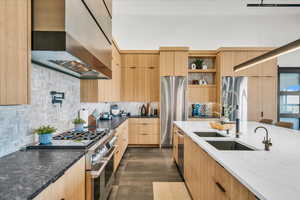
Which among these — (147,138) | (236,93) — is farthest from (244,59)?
(147,138)

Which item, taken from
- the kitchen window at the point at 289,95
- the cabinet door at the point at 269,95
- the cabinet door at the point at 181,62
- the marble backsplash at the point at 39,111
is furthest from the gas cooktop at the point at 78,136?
the kitchen window at the point at 289,95

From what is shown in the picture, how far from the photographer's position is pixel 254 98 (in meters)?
4.93

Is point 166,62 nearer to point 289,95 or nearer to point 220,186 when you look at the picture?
point 289,95

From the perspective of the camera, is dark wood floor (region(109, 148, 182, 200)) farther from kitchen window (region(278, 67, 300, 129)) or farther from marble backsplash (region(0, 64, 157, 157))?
kitchen window (region(278, 67, 300, 129))

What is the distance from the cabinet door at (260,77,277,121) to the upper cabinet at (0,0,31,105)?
541 cm

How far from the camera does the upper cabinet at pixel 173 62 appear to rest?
195 inches

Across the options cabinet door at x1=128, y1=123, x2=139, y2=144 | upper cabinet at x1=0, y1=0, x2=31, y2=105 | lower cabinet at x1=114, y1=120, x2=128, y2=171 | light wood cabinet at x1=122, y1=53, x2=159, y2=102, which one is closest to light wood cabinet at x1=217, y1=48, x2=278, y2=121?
light wood cabinet at x1=122, y1=53, x2=159, y2=102

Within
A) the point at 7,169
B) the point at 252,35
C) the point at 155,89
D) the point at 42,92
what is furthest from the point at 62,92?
the point at 252,35

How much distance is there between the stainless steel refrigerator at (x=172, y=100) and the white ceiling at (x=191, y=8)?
1926mm

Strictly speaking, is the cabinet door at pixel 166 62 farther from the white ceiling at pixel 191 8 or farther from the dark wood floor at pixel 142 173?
the dark wood floor at pixel 142 173

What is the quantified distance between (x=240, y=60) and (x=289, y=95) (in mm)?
1977

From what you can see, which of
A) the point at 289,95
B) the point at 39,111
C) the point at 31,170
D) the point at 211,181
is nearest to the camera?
the point at 31,170

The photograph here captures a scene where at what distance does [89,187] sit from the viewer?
5.32 ft

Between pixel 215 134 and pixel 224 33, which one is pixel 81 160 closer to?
pixel 215 134
